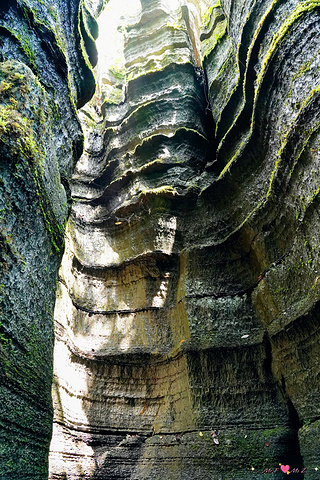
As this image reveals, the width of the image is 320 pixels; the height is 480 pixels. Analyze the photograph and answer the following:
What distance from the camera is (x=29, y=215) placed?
3418 mm

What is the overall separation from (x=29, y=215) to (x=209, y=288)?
4975mm

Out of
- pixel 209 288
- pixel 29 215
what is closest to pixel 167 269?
pixel 209 288

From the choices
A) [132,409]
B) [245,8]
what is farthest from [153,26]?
[132,409]

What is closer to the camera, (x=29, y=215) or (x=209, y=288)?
(x=29, y=215)

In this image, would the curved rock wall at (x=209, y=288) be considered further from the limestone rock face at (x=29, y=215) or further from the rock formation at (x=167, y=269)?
the limestone rock face at (x=29, y=215)

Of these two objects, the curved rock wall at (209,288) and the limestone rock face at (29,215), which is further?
the curved rock wall at (209,288)

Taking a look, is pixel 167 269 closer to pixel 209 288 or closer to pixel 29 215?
pixel 209 288

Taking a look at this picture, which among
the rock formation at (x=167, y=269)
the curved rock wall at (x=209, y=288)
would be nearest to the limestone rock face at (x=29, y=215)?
the rock formation at (x=167, y=269)

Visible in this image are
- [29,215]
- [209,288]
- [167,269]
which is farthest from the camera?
[167,269]


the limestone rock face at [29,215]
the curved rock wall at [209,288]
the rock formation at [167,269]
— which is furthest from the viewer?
the curved rock wall at [209,288]

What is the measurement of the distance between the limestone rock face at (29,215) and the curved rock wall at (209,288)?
368 cm

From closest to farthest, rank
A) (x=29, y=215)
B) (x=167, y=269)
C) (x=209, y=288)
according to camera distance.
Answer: (x=29, y=215)
(x=209, y=288)
(x=167, y=269)

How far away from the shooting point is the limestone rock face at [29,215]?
115 inches

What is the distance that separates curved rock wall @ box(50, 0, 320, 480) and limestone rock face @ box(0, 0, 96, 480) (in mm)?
3675
